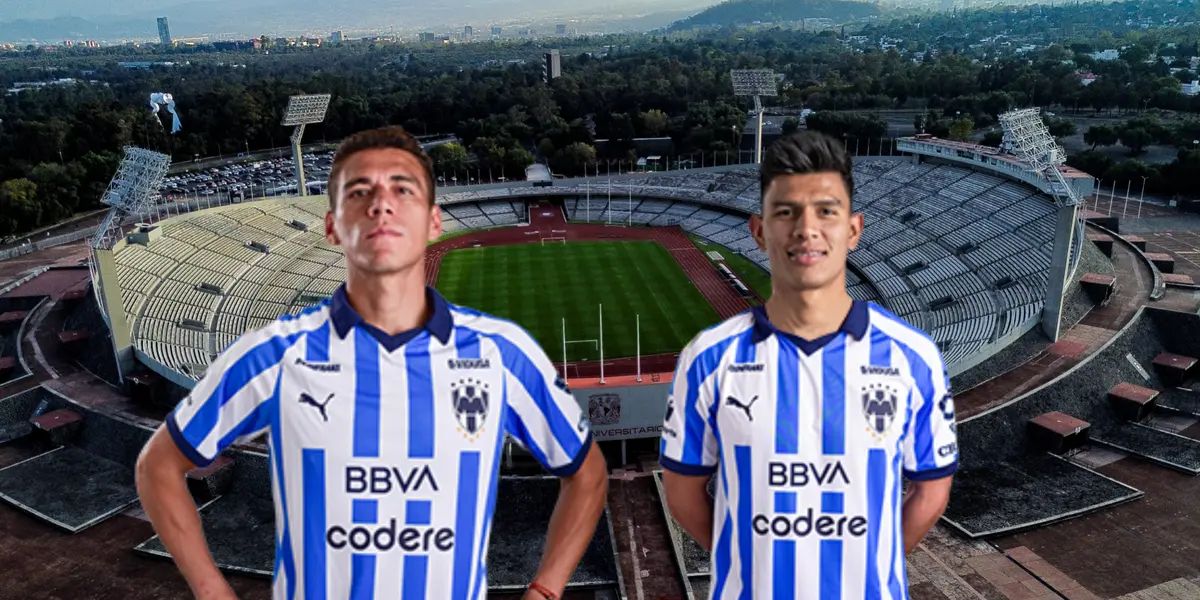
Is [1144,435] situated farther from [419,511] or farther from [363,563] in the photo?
[363,563]

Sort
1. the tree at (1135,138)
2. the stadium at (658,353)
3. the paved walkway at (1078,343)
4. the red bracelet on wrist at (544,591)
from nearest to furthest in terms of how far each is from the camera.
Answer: the red bracelet on wrist at (544,591) < the stadium at (658,353) < the paved walkway at (1078,343) < the tree at (1135,138)

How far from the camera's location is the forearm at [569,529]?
161 inches

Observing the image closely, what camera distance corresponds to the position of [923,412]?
4344 mm

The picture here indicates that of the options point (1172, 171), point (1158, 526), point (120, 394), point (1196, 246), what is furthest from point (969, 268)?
point (120, 394)

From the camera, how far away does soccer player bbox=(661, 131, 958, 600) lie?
4.19 metres

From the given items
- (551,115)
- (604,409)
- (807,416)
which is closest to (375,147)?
(807,416)

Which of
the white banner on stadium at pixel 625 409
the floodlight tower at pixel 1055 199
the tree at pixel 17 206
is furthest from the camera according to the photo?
the tree at pixel 17 206

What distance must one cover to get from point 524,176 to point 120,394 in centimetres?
4342

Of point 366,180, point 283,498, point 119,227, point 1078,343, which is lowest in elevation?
point 1078,343

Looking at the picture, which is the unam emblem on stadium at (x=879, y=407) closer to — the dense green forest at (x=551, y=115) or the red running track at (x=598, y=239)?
the red running track at (x=598, y=239)

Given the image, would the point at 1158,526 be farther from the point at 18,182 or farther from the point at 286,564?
the point at 18,182

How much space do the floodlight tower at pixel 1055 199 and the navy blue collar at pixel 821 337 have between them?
978 inches

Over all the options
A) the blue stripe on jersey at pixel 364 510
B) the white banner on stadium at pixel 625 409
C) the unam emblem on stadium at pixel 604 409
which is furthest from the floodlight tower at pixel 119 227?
the blue stripe on jersey at pixel 364 510

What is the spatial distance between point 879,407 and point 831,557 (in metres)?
0.82
